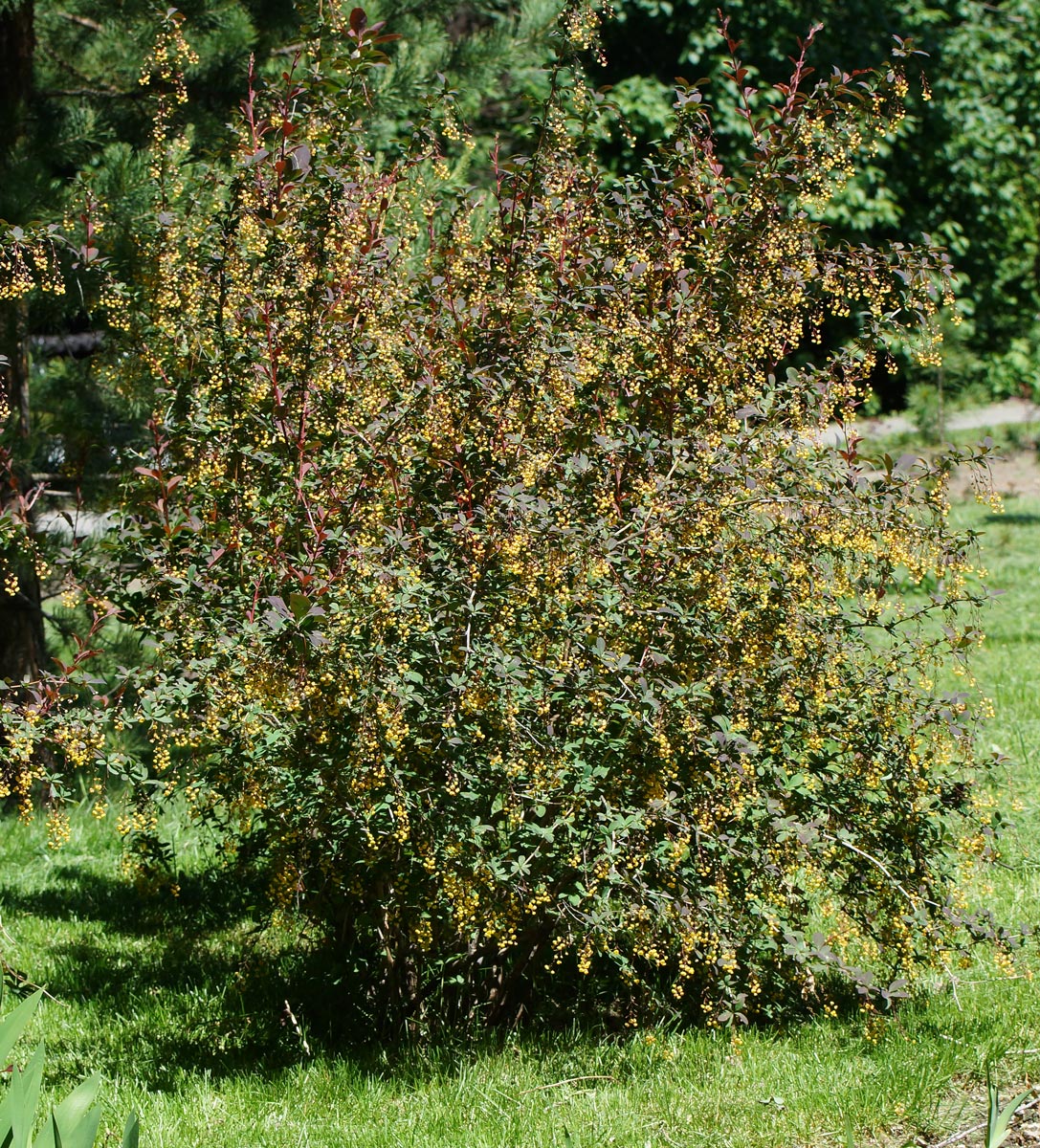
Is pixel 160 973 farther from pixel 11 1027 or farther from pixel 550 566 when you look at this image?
pixel 550 566

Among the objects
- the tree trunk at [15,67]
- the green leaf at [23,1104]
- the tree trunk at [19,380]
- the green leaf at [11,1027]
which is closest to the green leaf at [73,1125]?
the green leaf at [23,1104]

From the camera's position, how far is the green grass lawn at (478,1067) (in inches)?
121

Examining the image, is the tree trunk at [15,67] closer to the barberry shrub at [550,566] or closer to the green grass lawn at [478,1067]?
the barberry shrub at [550,566]

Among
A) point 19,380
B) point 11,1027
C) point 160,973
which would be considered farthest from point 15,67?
point 11,1027

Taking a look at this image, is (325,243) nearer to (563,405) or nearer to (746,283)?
(563,405)

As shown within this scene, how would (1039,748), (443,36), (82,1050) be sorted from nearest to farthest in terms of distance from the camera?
(82,1050), (1039,748), (443,36)

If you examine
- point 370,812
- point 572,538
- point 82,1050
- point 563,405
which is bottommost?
point 82,1050

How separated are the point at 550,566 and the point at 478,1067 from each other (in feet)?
4.41

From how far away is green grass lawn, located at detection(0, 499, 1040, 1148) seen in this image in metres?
3.06

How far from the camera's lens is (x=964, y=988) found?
12.3 ft

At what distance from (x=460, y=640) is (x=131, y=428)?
3.51 m

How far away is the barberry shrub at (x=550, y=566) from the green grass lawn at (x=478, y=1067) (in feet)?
0.65

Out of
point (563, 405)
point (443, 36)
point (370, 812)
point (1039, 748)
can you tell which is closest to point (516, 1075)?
point (370, 812)

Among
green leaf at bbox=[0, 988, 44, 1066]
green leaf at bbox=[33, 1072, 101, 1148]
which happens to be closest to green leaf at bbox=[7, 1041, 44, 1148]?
green leaf at bbox=[33, 1072, 101, 1148]
